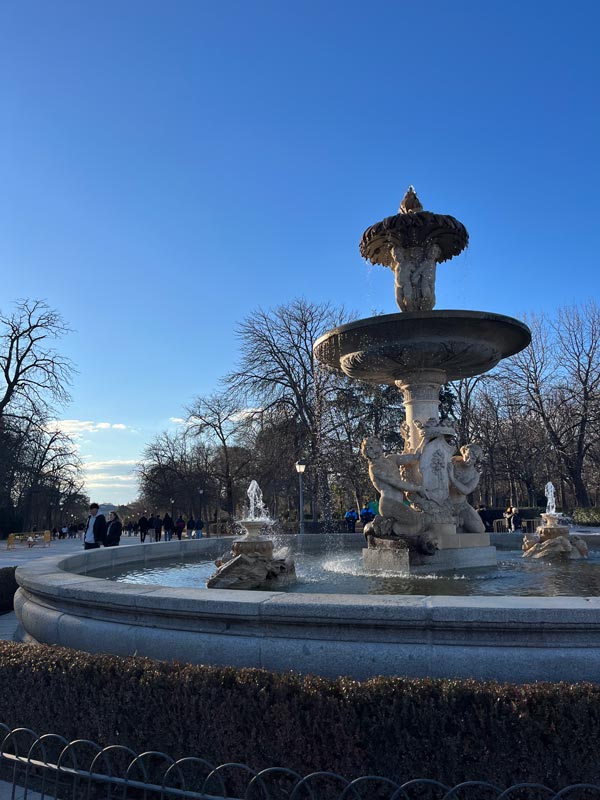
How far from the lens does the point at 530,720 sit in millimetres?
3350

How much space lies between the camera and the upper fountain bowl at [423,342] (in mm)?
10124

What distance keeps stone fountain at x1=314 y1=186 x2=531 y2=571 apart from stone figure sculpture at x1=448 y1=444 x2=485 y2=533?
0.06ft

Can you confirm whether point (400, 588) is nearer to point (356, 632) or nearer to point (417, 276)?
point (356, 632)

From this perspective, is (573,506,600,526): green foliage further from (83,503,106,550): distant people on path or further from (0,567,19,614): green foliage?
(0,567,19,614): green foliage

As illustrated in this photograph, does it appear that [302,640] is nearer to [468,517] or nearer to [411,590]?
[411,590]

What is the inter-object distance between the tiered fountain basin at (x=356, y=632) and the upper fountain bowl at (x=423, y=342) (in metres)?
6.08

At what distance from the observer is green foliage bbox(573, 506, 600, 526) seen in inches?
1129

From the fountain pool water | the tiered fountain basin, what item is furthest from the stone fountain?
the tiered fountain basin

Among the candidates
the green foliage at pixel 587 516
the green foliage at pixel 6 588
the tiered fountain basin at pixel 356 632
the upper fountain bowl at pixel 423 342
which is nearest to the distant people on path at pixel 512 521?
the green foliage at pixel 587 516

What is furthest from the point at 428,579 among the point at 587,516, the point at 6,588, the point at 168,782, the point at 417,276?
the point at 587,516

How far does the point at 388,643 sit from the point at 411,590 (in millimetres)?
3313

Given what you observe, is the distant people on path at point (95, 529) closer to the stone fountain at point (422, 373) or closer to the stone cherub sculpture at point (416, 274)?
the stone fountain at point (422, 373)

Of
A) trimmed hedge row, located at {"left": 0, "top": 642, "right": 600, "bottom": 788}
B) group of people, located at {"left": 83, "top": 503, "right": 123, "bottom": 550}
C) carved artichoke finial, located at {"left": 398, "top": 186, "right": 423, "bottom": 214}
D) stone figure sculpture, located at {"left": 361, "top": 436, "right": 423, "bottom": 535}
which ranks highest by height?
carved artichoke finial, located at {"left": 398, "top": 186, "right": 423, "bottom": 214}

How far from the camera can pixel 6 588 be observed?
10781mm
